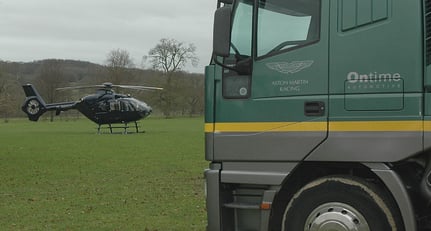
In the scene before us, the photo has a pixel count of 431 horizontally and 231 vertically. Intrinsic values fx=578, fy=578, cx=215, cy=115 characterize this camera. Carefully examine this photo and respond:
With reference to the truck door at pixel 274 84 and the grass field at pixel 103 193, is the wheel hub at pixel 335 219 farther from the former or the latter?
the grass field at pixel 103 193

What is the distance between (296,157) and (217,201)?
921 mm

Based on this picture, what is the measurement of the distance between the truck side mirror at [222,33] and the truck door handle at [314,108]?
89cm

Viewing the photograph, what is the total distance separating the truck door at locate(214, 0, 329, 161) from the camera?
5273 millimetres

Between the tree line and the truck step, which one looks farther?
the tree line

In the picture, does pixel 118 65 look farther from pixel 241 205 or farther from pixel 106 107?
pixel 241 205

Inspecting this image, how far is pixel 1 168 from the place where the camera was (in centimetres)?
1723

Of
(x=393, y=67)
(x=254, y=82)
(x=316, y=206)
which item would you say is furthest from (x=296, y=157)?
(x=393, y=67)

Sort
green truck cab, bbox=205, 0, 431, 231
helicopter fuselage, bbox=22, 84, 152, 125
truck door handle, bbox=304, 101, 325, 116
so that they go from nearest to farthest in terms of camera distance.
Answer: green truck cab, bbox=205, 0, 431, 231
truck door handle, bbox=304, 101, 325, 116
helicopter fuselage, bbox=22, 84, 152, 125

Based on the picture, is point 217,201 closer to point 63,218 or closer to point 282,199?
point 282,199

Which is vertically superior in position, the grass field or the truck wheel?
the truck wheel

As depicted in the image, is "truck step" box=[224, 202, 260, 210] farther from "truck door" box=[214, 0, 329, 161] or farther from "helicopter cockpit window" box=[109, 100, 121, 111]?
"helicopter cockpit window" box=[109, 100, 121, 111]

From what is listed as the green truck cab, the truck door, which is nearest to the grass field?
the green truck cab

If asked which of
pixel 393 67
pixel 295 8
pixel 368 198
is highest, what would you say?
pixel 295 8

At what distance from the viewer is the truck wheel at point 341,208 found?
5035 mm
